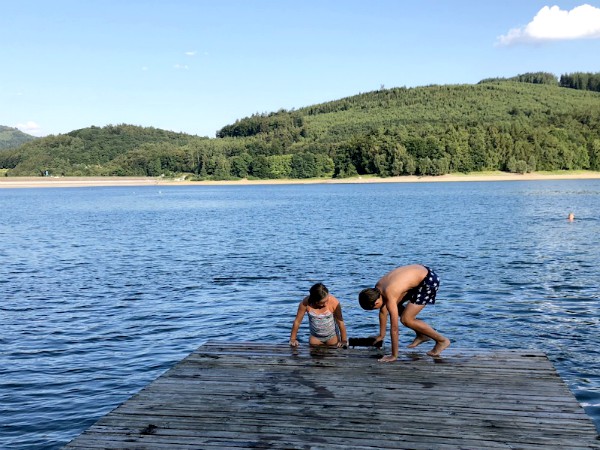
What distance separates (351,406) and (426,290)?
9.60 ft

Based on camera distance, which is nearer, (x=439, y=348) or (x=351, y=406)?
(x=351, y=406)

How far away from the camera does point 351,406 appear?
7676 mm

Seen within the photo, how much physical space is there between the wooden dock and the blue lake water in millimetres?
2482

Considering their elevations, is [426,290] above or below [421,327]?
above

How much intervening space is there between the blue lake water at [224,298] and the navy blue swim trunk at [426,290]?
11.0ft

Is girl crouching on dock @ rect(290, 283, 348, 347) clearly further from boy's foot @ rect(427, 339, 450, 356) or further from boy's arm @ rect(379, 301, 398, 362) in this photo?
boy's foot @ rect(427, 339, 450, 356)

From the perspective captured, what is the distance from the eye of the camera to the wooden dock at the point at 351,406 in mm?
6699

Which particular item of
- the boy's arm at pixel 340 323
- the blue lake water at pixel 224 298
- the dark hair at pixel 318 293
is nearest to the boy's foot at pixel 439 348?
the boy's arm at pixel 340 323

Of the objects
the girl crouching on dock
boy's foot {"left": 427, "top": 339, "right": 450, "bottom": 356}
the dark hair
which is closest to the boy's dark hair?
the dark hair

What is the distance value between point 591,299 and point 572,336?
514 centimetres

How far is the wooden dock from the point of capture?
670cm

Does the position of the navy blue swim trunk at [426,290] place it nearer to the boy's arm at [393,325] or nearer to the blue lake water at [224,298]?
the boy's arm at [393,325]

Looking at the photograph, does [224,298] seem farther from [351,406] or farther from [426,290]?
[351,406]

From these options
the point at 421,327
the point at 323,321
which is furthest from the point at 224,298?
the point at 421,327
